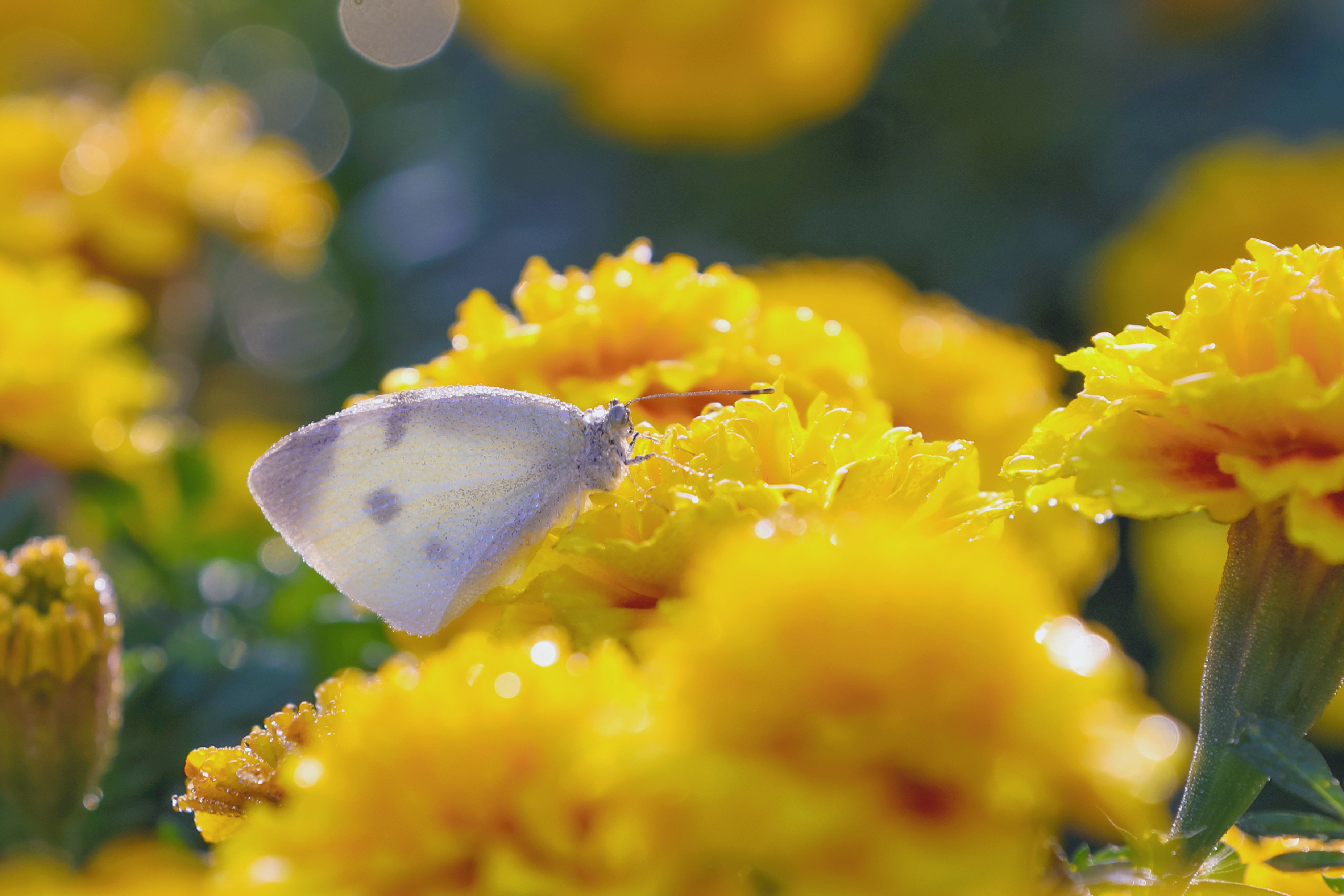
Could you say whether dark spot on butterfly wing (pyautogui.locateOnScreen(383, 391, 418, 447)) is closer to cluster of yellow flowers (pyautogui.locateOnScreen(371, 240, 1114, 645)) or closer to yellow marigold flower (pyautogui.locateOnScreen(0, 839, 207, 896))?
cluster of yellow flowers (pyautogui.locateOnScreen(371, 240, 1114, 645))

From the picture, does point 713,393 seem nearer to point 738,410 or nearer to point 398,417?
point 738,410

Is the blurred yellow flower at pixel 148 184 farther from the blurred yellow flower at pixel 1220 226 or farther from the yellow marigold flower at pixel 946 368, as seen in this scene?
the blurred yellow flower at pixel 1220 226

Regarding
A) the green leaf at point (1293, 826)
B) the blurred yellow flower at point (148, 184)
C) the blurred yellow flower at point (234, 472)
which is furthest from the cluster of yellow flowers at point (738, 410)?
the blurred yellow flower at point (148, 184)

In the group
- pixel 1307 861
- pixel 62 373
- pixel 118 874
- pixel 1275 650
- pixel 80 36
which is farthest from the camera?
pixel 80 36

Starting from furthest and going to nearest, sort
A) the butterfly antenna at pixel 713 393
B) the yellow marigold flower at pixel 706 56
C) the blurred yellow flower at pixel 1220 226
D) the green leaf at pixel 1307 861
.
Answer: the yellow marigold flower at pixel 706 56, the blurred yellow flower at pixel 1220 226, the butterfly antenna at pixel 713 393, the green leaf at pixel 1307 861

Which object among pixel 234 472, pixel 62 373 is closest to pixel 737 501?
pixel 62 373

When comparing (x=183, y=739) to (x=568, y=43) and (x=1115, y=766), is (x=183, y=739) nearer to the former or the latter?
(x=1115, y=766)

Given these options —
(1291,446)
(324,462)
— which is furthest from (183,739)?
(1291,446)

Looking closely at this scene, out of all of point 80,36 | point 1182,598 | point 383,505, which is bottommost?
point 80,36
